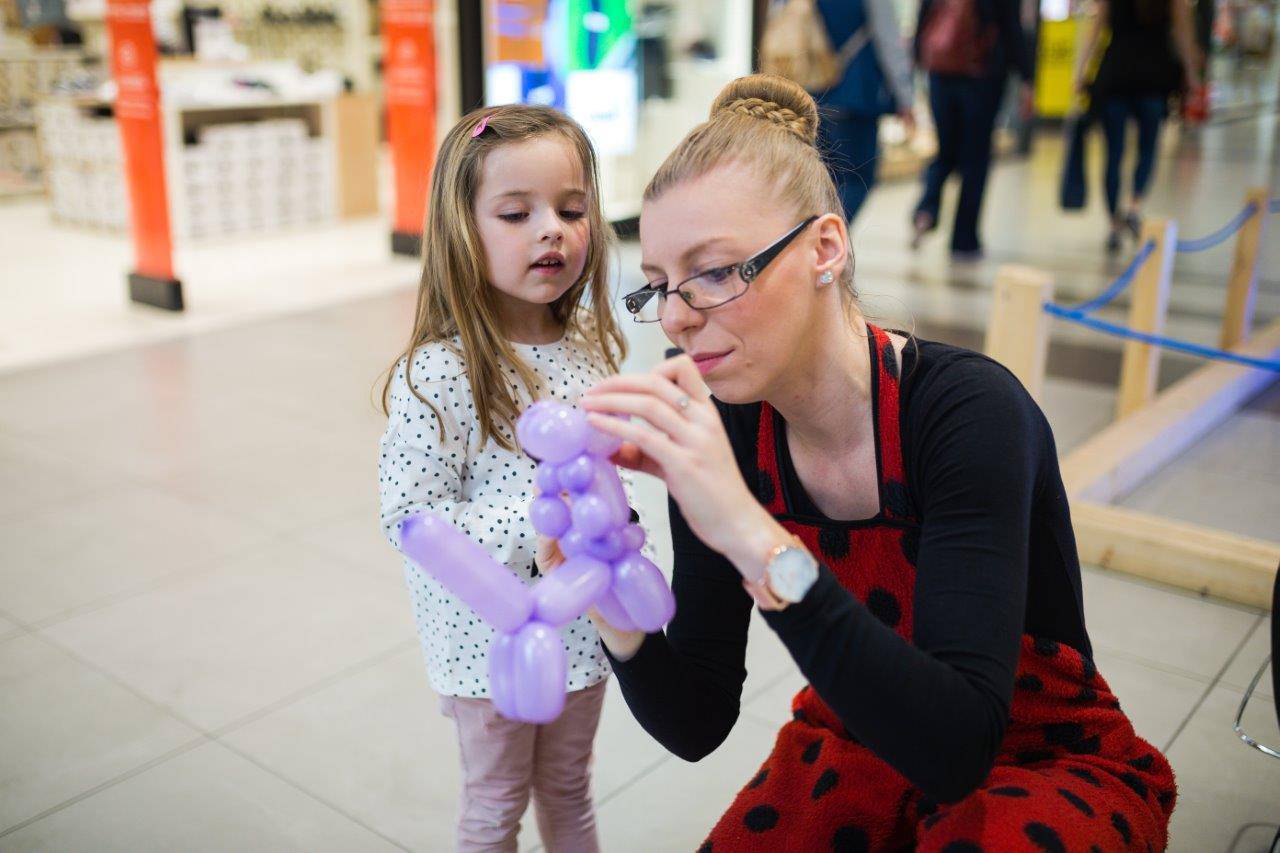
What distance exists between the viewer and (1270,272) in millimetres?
7047

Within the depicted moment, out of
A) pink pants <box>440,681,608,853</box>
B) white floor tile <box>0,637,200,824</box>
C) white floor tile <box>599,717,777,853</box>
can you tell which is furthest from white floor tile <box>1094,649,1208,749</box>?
white floor tile <box>0,637,200,824</box>

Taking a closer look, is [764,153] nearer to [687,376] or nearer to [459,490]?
[687,376]

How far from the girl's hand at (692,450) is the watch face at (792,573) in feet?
0.05

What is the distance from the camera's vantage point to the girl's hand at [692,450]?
0.98 m

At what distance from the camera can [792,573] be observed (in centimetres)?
100

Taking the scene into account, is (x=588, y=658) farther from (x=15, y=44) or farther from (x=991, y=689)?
(x=15, y=44)

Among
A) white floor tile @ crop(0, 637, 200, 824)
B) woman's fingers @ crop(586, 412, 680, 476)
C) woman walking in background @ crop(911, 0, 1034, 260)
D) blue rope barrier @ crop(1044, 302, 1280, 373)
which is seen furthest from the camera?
woman walking in background @ crop(911, 0, 1034, 260)

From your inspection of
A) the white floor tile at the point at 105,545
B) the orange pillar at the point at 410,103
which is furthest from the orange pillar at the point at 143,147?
the white floor tile at the point at 105,545

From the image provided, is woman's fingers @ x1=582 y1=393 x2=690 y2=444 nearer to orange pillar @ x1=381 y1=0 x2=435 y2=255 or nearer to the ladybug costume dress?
the ladybug costume dress

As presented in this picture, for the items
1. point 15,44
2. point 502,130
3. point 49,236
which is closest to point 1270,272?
point 502,130

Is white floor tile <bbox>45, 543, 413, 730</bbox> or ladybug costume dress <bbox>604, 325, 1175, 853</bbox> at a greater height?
ladybug costume dress <bbox>604, 325, 1175, 853</bbox>

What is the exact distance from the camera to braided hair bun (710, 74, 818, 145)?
4.15 feet

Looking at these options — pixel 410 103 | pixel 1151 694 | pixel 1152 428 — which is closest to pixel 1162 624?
pixel 1151 694

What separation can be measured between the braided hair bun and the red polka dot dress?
0.25 m
